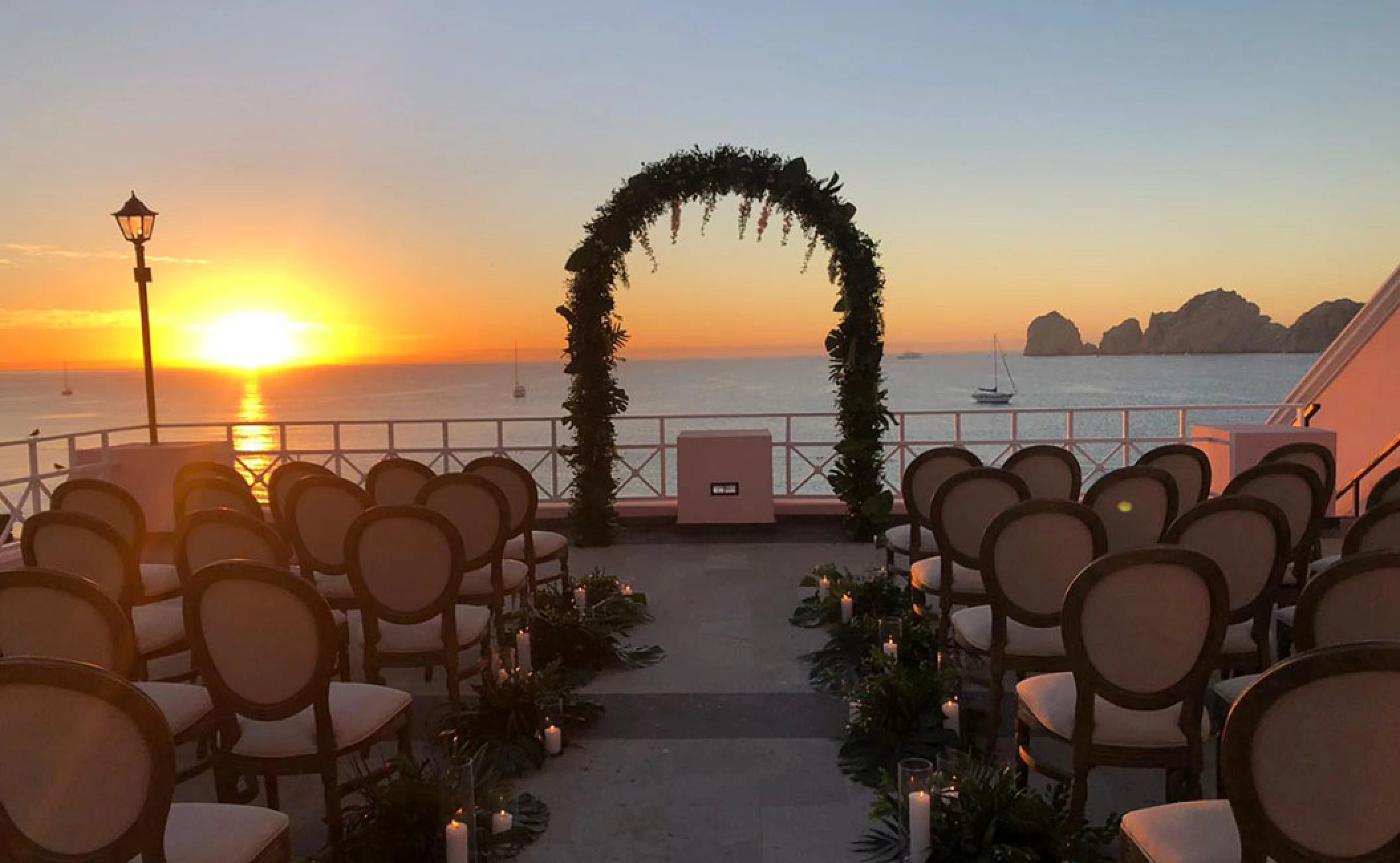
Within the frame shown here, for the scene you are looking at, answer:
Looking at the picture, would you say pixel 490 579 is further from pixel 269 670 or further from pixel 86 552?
pixel 269 670

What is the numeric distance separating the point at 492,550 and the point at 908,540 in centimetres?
263

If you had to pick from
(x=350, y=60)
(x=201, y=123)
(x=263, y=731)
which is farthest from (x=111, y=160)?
(x=263, y=731)

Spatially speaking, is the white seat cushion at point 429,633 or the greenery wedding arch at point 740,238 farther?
the greenery wedding arch at point 740,238

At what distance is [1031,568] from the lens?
11.2 feet

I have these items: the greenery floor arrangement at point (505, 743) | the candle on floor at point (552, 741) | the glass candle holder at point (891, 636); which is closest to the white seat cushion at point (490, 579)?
the greenery floor arrangement at point (505, 743)

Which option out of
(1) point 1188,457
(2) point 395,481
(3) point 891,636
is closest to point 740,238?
(2) point 395,481

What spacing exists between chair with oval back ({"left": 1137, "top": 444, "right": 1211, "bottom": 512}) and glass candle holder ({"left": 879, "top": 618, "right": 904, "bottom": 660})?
1789 mm

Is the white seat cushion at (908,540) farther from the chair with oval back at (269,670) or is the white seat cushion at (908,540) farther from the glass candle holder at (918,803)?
the chair with oval back at (269,670)

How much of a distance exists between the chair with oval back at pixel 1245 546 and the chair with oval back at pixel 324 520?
3.75 m

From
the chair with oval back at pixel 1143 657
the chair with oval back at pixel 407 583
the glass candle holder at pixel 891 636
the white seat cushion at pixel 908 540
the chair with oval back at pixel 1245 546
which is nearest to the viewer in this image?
the chair with oval back at pixel 1143 657

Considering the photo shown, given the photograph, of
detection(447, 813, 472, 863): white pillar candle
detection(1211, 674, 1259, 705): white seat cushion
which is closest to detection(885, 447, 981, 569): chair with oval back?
detection(1211, 674, 1259, 705): white seat cushion

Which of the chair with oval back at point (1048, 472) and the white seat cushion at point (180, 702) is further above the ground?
the chair with oval back at point (1048, 472)

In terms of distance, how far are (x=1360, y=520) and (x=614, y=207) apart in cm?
611

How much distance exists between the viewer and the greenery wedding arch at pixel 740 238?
7.90m
